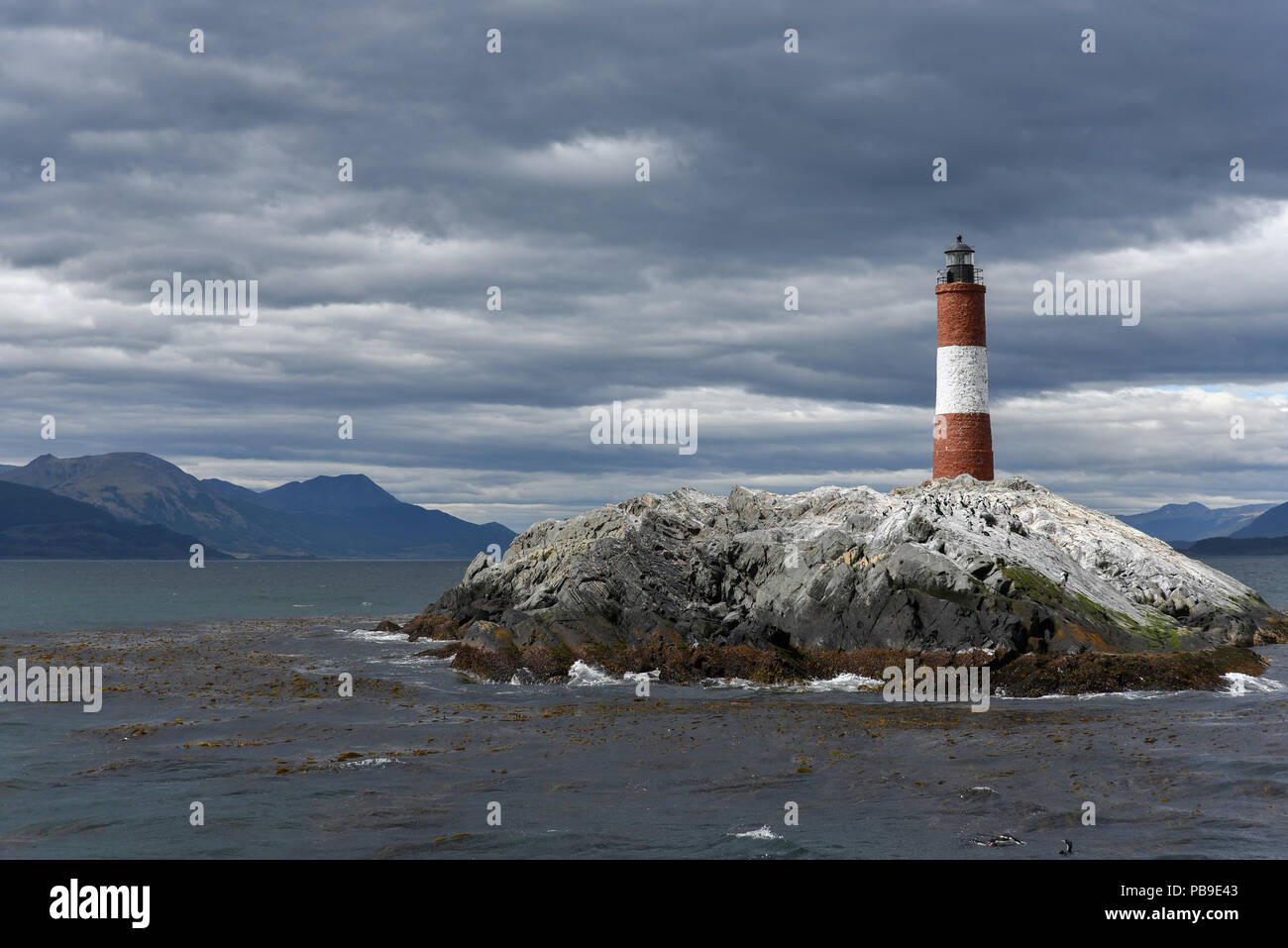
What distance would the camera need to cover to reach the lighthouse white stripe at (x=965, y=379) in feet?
185

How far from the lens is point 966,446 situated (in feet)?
186

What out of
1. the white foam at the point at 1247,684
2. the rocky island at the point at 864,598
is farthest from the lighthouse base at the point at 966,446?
the white foam at the point at 1247,684

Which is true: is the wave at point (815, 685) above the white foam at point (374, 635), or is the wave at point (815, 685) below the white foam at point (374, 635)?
above

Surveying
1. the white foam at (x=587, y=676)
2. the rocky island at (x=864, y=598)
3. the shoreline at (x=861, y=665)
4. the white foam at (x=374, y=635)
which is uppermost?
the rocky island at (x=864, y=598)

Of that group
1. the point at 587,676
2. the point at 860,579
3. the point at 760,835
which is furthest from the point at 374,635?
the point at 760,835

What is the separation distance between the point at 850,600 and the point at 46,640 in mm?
42580

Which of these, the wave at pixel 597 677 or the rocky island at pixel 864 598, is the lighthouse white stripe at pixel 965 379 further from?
the wave at pixel 597 677

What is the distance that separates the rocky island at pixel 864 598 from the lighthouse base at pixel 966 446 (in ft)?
13.7

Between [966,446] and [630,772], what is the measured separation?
4041cm

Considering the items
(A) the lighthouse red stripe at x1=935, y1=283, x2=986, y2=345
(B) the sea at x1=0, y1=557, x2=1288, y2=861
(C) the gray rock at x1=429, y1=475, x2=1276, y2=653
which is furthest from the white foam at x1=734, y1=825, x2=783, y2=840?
(A) the lighthouse red stripe at x1=935, y1=283, x2=986, y2=345

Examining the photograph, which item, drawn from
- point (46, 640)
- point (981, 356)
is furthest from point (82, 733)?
point (981, 356)

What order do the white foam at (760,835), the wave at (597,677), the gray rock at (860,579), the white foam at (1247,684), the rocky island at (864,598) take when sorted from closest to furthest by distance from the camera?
the white foam at (760,835) → the white foam at (1247,684) → the rocky island at (864,598) → the wave at (597,677) → the gray rock at (860,579)

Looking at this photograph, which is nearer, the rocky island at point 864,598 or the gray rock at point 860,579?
the rocky island at point 864,598
